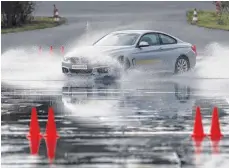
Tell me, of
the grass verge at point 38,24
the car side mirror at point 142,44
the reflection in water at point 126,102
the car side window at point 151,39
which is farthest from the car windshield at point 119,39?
the grass verge at point 38,24

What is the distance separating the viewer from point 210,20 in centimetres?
5338

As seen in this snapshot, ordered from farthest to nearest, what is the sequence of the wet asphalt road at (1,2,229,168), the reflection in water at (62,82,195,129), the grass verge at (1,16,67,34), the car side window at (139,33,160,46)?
the grass verge at (1,16,67,34) < the car side window at (139,33,160,46) < the reflection in water at (62,82,195,129) < the wet asphalt road at (1,2,229,168)

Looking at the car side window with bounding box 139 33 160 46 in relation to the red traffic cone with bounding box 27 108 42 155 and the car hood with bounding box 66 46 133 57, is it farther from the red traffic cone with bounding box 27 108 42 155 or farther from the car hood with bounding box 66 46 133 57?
the red traffic cone with bounding box 27 108 42 155

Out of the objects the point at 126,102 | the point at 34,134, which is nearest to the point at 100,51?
the point at 126,102

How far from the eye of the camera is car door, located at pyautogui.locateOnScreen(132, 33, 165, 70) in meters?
26.1

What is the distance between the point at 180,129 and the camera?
15906mm

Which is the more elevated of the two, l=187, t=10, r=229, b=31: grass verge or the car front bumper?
the car front bumper

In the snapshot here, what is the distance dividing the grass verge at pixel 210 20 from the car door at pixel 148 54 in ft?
72.6

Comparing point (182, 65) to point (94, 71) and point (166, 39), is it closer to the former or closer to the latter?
point (166, 39)

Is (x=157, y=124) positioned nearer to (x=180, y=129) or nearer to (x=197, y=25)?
(x=180, y=129)

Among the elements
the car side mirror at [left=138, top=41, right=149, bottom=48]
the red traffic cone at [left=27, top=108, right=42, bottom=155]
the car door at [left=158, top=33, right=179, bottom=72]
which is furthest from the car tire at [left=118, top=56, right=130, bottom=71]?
the red traffic cone at [left=27, top=108, right=42, bottom=155]

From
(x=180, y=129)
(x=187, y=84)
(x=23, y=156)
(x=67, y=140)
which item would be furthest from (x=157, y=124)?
(x=187, y=84)

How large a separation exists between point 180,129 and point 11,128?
9.23 feet

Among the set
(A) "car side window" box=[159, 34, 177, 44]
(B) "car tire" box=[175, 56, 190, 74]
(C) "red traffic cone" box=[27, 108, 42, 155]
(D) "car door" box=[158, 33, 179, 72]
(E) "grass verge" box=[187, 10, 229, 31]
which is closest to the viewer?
(C) "red traffic cone" box=[27, 108, 42, 155]
